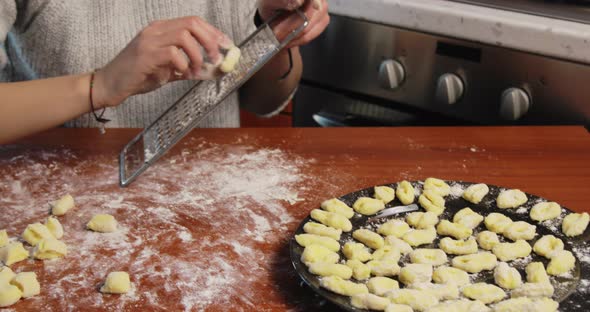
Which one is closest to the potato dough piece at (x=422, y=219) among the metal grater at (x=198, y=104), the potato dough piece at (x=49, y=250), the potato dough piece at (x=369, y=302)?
the potato dough piece at (x=369, y=302)

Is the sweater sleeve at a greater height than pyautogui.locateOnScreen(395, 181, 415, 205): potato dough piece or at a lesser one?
greater

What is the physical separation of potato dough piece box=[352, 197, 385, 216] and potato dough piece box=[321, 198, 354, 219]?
0.02 meters

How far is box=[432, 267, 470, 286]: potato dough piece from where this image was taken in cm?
95

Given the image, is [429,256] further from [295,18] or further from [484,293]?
[295,18]

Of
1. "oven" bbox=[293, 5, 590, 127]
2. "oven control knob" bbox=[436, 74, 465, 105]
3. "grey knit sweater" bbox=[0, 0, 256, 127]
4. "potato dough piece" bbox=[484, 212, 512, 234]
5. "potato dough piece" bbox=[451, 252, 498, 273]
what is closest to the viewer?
"potato dough piece" bbox=[451, 252, 498, 273]

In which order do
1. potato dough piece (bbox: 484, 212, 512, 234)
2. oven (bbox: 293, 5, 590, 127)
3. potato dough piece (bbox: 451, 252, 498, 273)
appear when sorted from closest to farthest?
potato dough piece (bbox: 451, 252, 498, 273) → potato dough piece (bbox: 484, 212, 512, 234) → oven (bbox: 293, 5, 590, 127)

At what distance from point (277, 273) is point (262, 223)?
0.16 meters

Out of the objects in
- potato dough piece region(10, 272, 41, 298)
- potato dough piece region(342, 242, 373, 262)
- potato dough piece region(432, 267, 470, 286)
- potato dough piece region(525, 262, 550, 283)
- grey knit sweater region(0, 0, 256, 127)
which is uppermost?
grey knit sweater region(0, 0, 256, 127)

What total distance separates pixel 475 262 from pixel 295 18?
24.4 inches

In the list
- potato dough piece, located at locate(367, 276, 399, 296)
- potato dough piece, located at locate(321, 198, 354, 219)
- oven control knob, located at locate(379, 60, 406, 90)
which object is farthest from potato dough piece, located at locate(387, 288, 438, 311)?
oven control knob, located at locate(379, 60, 406, 90)

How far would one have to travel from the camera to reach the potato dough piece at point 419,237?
3.46 feet

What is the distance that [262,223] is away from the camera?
1181mm

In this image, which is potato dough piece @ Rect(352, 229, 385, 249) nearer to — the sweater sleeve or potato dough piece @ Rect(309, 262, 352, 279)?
potato dough piece @ Rect(309, 262, 352, 279)

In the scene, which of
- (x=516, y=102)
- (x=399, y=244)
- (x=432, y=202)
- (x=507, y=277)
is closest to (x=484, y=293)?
(x=507, y=277)
